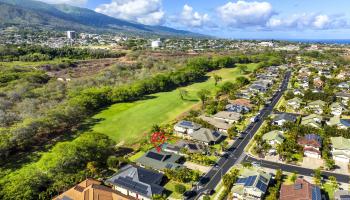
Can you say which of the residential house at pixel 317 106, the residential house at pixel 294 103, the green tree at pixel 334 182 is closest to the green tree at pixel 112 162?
the green tree at pixel 334 182

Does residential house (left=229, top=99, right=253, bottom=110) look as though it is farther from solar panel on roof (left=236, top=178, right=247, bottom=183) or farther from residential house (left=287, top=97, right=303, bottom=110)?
solar panel on roof (left=236, top=178, right=247, bottom=183)

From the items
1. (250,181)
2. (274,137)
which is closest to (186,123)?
(274,137)

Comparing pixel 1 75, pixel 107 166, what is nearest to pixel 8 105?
pixel 1 75

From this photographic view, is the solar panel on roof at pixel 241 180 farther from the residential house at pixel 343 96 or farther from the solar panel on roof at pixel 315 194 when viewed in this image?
the residential house at pixel 343 96

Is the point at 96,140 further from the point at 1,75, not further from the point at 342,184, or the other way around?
the point at 1,75

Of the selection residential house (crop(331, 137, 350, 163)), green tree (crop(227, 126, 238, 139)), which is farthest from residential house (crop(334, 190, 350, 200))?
green tree (crop(227, 126, 238, 139))
